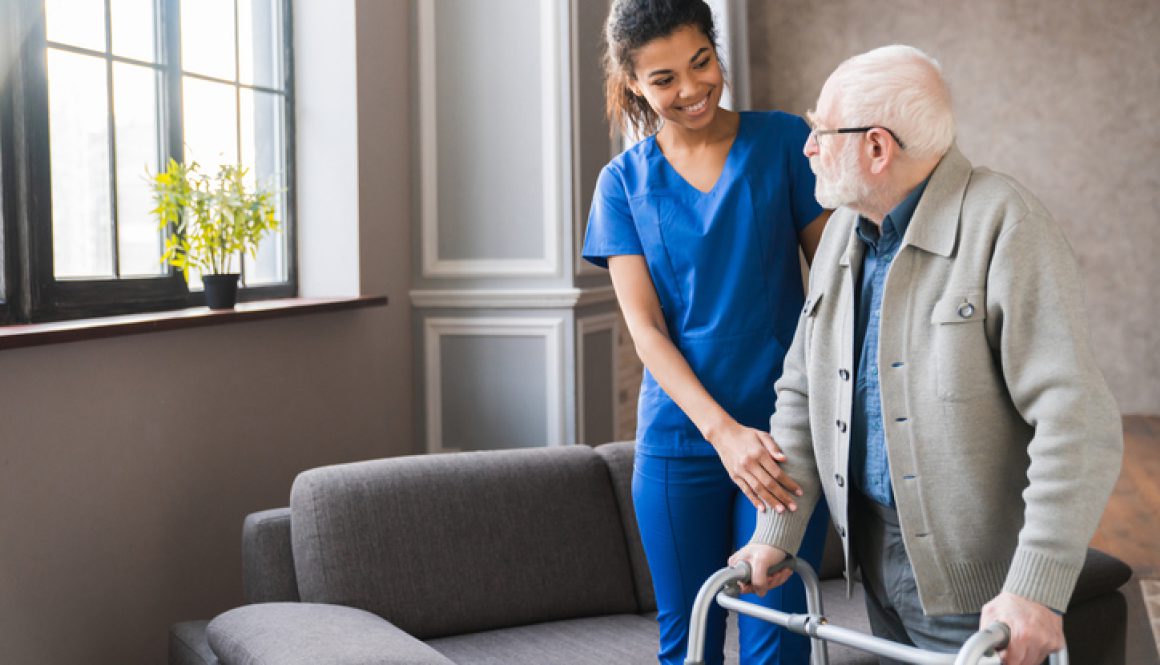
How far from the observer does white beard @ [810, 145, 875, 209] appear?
1393 millimetres

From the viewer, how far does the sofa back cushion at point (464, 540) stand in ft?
8.14

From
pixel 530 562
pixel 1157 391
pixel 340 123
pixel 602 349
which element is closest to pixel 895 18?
pixel 1157 391

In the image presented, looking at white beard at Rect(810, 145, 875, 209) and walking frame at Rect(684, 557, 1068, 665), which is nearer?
walking frame at Rect(684, 557, 1068, 665)

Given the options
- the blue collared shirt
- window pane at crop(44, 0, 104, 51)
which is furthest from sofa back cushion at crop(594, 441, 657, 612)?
window pane at crop(44, 0, 104, 51)

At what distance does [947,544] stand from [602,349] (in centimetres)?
282

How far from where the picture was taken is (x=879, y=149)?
1.38 m

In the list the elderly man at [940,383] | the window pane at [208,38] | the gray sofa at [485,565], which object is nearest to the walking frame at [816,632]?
the elderly man at [940,383]

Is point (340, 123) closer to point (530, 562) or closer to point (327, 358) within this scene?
point (327, 358)

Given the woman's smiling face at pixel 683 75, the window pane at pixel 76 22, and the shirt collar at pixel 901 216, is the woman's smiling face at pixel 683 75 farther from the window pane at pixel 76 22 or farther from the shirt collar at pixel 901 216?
the window pane at pixel 76 22

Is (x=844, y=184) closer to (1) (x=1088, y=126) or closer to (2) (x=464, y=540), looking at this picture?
(2) (x=464, y=540)

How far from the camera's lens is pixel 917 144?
1371 millimetres

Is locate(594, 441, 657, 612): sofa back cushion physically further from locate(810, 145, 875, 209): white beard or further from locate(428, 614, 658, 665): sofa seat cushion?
locate(810, 145, 875, 209): white beard

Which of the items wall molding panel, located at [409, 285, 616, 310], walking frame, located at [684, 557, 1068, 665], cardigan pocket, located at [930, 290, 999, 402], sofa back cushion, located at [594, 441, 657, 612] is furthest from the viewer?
wall molding panel, located at [409, 285, 616, 310]

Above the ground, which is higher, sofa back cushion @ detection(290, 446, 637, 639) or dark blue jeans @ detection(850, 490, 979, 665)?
dark blue jeans @ detection(850, 490, 979, 665)
